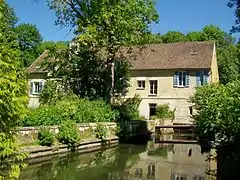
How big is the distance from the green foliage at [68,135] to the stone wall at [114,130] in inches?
14.8

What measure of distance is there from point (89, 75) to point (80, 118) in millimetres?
9238

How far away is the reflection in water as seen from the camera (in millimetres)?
15188

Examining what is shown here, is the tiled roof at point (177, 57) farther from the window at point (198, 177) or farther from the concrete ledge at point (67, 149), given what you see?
the window at point (198, 177)

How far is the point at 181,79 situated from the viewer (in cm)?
4131

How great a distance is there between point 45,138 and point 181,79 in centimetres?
2386

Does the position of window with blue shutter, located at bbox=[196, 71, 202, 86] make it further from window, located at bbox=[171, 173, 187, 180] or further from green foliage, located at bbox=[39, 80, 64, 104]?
window, located at bbox=[171, 173, 187, 180]

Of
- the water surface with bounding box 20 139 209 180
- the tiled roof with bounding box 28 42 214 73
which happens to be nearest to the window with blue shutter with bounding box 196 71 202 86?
the tiled roof with bounding box 28 42 214 73

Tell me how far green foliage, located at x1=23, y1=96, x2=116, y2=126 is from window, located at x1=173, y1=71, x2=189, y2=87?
13.6 meters

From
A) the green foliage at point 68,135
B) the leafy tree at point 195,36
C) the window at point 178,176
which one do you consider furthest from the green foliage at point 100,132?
the leafy tree at point 195,36

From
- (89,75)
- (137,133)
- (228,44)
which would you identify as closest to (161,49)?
(89,75)

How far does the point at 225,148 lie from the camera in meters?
11.7

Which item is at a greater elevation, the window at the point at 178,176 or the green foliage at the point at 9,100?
the green foliage at the point at 9,100

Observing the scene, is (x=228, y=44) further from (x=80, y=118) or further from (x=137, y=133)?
(x=80, y=118)

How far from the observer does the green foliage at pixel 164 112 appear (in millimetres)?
39409
